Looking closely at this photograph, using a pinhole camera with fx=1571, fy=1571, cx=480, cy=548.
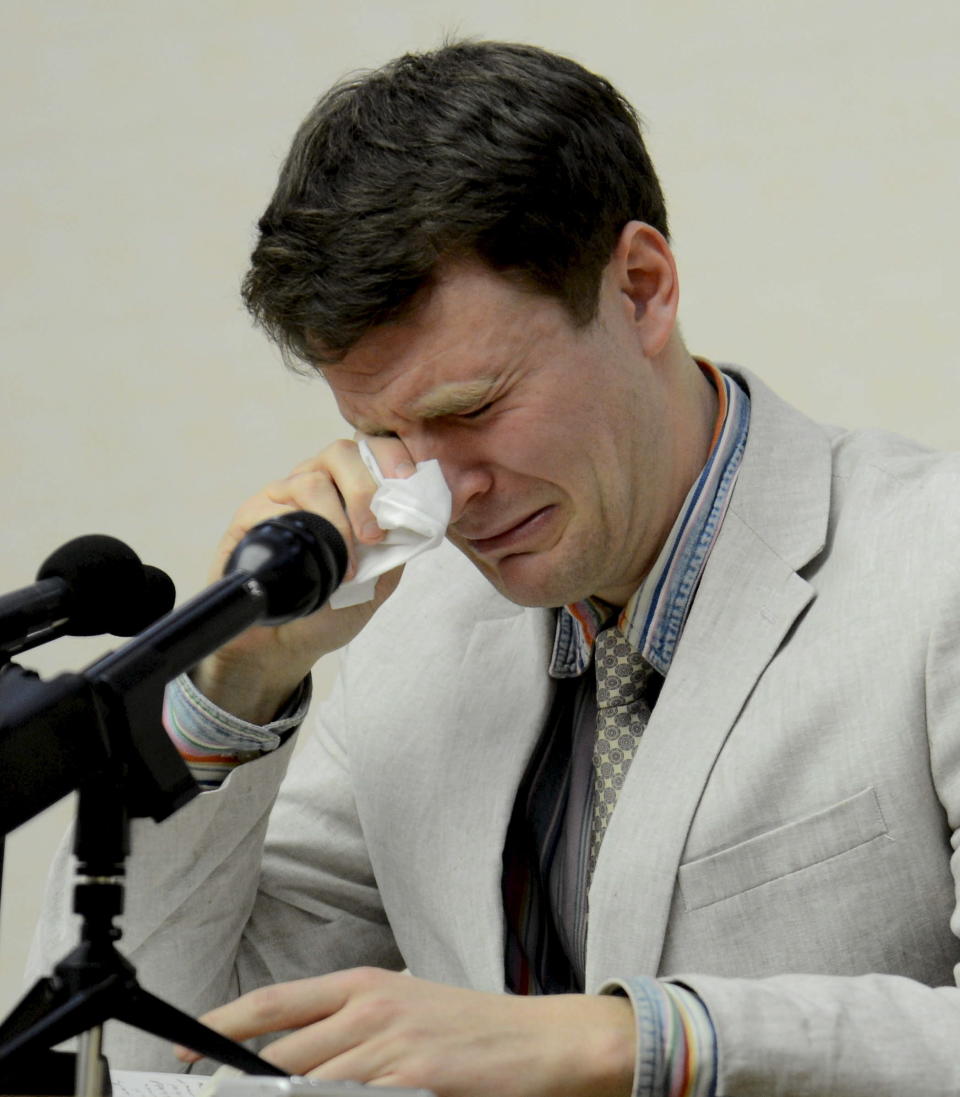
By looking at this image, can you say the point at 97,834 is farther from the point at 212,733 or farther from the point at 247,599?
the point at 212,733

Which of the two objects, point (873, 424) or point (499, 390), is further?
point (873, 424)

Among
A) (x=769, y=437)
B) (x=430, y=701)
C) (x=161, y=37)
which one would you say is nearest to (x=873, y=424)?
(x=769, y=437)

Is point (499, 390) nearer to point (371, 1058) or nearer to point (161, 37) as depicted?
point (371, 1058)

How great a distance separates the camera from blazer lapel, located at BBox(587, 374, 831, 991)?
1.36m

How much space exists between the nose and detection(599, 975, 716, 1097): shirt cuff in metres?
0.52

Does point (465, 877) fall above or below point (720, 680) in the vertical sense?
below

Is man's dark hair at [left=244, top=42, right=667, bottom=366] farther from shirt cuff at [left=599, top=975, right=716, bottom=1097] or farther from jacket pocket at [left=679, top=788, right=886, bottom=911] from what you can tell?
shirt cuff at [left=599, top=975, right=716, bottom=1097]

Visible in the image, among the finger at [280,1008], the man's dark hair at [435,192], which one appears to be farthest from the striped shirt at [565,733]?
the finger at [280,1008]

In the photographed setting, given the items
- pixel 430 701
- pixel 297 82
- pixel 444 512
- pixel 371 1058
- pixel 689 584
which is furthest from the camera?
pixel 297 82

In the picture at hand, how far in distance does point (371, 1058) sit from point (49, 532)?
1944 millimetres

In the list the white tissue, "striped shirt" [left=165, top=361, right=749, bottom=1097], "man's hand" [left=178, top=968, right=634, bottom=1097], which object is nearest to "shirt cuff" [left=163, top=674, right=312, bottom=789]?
"striped shirt" [left=165, top=361, right=749, bottom=1097]

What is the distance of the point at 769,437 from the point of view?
1.52m

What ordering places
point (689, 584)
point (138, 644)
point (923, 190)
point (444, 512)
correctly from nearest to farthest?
point (138, 644) → point (444, 512) → point (689, 584) → point (923, 190)

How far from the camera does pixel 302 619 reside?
148cm
